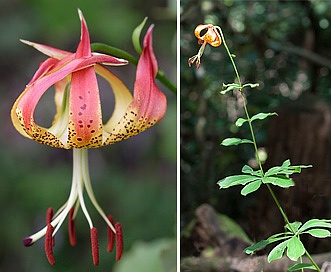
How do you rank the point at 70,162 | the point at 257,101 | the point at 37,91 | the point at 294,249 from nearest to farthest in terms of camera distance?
the point at 294,249, the point at 37,91, the point at 257,101, the point at 70,162

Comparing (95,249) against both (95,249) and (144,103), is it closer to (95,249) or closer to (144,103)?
(95,249)

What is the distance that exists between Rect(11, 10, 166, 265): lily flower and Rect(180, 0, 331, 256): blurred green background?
0.19m

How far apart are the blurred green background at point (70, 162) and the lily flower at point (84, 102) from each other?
0.81 meters

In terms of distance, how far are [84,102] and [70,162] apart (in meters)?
1.19

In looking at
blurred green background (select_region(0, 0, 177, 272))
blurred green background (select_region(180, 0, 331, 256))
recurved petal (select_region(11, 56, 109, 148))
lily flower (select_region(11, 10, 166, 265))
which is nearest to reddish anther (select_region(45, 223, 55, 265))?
lily flower (select_region(11, 10, 166, 265))

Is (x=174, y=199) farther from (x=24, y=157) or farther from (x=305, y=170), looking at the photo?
(x=305, y=170)

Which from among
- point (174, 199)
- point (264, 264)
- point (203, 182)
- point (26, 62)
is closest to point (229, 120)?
point (203, 182)

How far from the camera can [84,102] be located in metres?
0.89

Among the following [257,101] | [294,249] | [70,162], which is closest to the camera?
[294,249]

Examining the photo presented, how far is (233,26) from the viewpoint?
1237 mm

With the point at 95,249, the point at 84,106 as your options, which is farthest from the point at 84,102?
the point at 95,249

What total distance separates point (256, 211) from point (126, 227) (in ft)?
3.13

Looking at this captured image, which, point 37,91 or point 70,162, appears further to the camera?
point 70,162

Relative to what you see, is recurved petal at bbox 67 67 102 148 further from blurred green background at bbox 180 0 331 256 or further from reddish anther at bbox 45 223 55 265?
blurred green background at bbox 180 0 331 256
